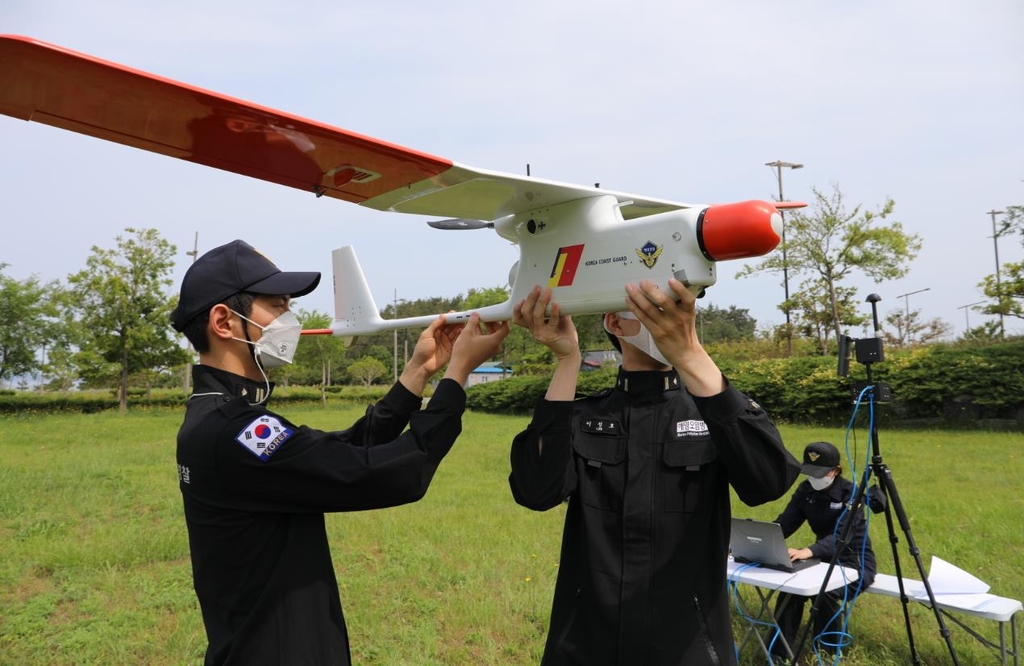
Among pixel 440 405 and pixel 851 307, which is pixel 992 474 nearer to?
pixel 440 405

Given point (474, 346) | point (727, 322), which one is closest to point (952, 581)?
point (474, 346)

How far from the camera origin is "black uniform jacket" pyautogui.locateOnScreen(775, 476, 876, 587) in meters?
4.83

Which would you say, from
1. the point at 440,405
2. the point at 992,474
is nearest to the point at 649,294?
the point at 440,405

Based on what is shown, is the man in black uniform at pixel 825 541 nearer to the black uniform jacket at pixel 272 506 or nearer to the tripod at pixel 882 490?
the tripod at pixel 882 490

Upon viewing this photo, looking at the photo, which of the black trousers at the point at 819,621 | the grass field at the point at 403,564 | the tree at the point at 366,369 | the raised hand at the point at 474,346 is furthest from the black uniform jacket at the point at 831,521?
the tree at the point at 366,369

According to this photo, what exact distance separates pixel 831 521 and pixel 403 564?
13.8 feet

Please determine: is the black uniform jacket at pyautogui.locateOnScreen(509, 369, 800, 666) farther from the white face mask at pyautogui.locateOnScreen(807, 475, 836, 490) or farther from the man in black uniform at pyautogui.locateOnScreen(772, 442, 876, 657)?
the white face mask at pyautogui.locateOnScreen(807, 475, 836, 490)

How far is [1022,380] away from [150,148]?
18.3 m

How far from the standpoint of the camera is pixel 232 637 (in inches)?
70.6

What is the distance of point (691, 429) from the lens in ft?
7.54

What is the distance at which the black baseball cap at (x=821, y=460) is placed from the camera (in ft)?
17.2

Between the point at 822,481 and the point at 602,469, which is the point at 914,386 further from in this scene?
the point at 602,469

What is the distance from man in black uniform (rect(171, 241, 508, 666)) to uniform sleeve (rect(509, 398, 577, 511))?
1.30 ft

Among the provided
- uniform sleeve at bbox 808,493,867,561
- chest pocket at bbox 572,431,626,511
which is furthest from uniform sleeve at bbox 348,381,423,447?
uniform sleeve at bbox 808,493,867,561
